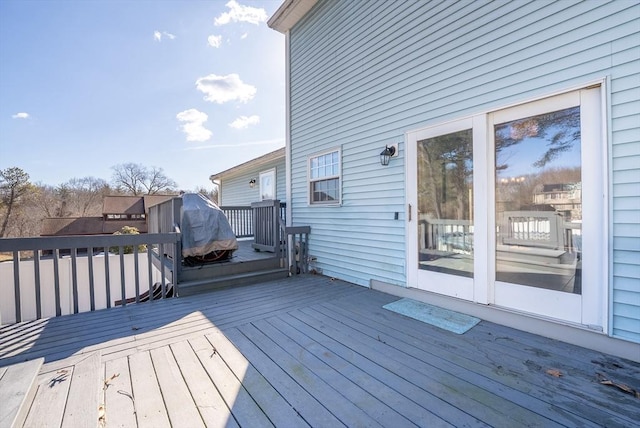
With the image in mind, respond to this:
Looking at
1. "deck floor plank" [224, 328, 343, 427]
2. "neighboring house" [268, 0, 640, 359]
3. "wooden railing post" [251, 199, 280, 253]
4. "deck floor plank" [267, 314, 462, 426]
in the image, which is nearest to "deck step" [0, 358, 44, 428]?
"deck floor plank" [224, 328, 343, 427]

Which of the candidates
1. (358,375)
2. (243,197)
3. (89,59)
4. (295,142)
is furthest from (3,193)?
(358,375)

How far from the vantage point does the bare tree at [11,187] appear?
18531 mm

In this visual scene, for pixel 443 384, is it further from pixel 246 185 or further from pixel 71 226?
pixel 71 226

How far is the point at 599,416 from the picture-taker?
147 cm

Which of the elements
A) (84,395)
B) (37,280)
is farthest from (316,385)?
(37,280)

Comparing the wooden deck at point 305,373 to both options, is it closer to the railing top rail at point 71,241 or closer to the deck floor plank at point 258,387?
the deck floor plank at point 258,387

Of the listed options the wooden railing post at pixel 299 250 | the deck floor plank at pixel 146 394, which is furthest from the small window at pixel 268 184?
the deck floor plank at pixel 146 394

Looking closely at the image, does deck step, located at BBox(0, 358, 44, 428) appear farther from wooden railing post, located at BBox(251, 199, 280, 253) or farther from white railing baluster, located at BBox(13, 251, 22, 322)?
wooden railing post, located at BBox(251, 199, 280, 253)

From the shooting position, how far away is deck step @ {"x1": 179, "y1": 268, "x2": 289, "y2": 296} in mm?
3940

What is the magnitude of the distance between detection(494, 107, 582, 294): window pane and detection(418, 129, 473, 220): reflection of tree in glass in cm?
32

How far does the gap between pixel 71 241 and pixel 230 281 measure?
2.04 meters

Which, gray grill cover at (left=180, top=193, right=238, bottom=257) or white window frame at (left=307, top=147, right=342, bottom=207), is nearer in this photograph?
gray grill cover at (left=180, top=193, right=238, bottom=257)

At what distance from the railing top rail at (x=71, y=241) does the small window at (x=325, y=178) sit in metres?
2.74

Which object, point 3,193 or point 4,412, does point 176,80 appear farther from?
point 3,193
